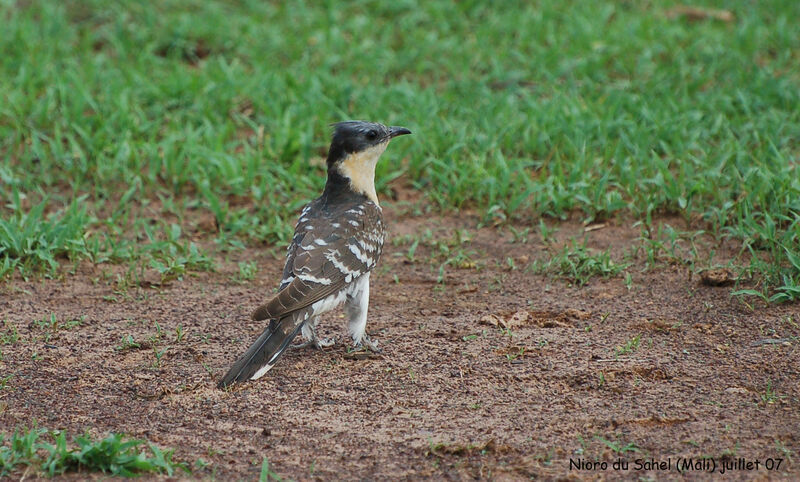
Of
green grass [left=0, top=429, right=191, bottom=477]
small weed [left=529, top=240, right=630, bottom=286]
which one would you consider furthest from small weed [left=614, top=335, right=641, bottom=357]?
green grass [left=0, top=429, right=191, bottom=477]

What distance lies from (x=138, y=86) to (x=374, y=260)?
4415 millimetres

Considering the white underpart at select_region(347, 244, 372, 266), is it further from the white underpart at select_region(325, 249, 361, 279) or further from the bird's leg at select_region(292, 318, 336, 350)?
the bird's leg at select_region(292, 318, 336, 350)

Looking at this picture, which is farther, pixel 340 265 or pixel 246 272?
pixel 246 272

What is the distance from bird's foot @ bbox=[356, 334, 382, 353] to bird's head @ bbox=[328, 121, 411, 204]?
3.78 feet

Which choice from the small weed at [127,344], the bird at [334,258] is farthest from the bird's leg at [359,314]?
the small weed at [127,344]

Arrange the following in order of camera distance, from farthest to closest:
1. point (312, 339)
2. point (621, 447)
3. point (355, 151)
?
1. point (355, 151)
2. point (312, 339)
3. point (621, 447)

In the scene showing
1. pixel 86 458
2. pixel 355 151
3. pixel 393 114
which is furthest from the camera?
pixel 393 114

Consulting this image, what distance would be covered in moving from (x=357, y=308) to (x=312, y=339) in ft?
1.17

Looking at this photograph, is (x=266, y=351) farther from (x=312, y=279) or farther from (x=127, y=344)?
(x=127, y=344)

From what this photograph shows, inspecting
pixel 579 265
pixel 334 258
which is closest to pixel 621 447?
pixel 334 258

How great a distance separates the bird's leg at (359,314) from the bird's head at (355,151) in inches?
34.2

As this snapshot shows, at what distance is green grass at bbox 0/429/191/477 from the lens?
4293mm

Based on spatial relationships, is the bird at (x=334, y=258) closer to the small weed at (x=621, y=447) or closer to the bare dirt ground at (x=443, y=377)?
the bare dirt ground at (x=443, y=377)

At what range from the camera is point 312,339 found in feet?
19.4
